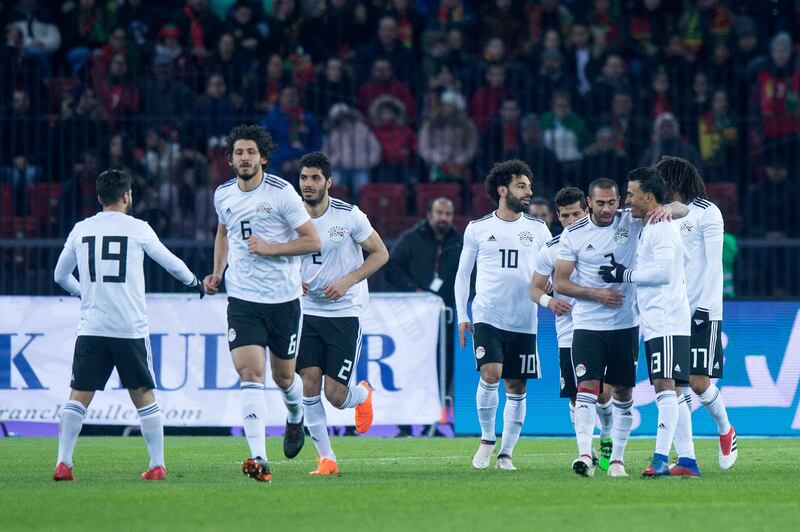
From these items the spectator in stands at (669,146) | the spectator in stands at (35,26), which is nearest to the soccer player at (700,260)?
the spectator in stands at (669,146)

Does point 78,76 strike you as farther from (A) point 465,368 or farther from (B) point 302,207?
(B) point 302,207

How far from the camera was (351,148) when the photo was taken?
17.1 metres

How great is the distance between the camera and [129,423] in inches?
594

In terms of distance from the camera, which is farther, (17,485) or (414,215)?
(414,215)

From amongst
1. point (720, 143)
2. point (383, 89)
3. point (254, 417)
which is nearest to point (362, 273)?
point (254, 417)

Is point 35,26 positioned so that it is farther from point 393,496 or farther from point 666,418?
point 393,496

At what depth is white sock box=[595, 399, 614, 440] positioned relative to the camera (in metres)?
10.8

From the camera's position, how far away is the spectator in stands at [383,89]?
17828 mm

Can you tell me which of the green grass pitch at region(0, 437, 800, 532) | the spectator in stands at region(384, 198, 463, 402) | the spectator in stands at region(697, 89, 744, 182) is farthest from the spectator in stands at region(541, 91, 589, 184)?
the green grass pitch at region(0, 437, 800, 532)

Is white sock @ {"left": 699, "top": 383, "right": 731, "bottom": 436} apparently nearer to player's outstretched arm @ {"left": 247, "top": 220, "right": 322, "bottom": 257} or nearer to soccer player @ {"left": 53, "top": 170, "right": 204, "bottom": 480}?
player's outstretched arm @ {"left": 247, "top": 220, "right": 322, "bottom": 257}

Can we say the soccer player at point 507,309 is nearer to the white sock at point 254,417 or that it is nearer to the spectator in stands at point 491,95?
the white sock at point 254,417

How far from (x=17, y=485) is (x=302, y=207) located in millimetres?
2589

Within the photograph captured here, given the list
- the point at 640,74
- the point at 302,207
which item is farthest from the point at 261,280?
the point at 640,74

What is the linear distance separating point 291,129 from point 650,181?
8.31 m
